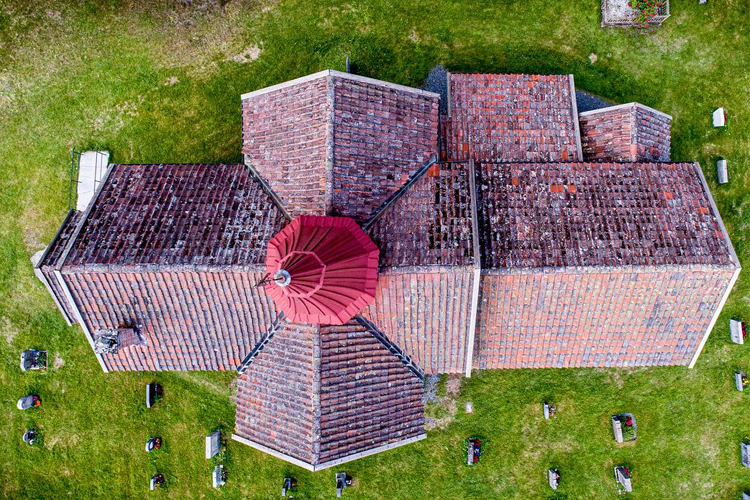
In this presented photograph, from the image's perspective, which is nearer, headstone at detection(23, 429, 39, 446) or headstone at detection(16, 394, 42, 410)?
headstone at detection(16, 394, 42, 410)

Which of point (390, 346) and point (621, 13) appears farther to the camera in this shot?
point (621, 13)

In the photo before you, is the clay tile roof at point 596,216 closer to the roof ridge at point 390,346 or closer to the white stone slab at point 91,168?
the roof ridge at point 390,346

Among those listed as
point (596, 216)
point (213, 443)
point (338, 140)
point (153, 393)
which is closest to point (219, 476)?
point (213, 443)

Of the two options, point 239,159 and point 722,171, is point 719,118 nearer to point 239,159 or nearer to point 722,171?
point 722,171

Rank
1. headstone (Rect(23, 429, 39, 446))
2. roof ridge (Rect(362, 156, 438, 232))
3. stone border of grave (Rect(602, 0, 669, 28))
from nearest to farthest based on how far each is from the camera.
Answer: roof ridge (Rect(362, 156, 438, 232)) → stone border of grave (Rect(602, 0, 669, 28)) → headstone (Rect(23, 429, 39, 446))

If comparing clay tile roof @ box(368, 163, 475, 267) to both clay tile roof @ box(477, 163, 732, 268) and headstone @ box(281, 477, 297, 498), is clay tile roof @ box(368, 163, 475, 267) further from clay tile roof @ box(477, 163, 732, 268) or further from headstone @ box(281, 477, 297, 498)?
headstone @ box(281, 477, 297, 498)

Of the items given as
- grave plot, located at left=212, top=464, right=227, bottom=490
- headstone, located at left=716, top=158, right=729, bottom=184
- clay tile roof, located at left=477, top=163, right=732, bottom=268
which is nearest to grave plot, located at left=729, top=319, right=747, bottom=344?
headstone, located at left=716, top=158, right=729, bottom=184

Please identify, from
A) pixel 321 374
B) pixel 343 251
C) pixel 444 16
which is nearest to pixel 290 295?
pixel 343 251

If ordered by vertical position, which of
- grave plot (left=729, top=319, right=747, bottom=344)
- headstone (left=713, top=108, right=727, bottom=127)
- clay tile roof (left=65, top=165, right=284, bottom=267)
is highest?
headstone (left=713, top=108, right=727, bottom=127)

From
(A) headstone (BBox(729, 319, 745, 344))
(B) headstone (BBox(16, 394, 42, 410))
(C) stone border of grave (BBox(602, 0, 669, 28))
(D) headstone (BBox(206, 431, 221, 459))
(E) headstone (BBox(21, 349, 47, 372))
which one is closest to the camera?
(A) headstone (BBox(729, 319, 745, 344))
